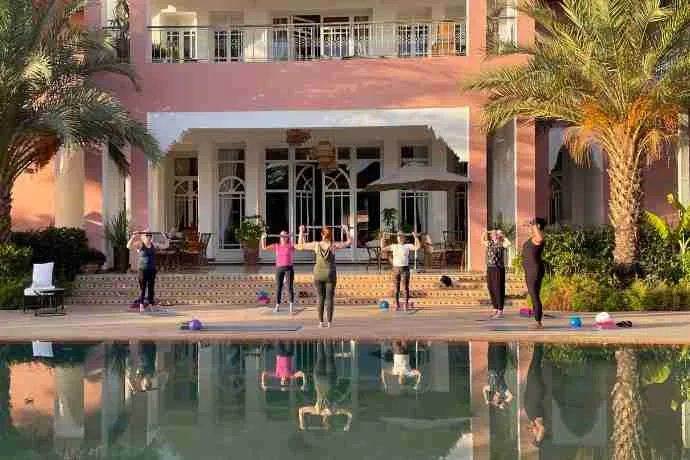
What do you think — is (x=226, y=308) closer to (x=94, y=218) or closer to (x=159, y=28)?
(x=94, y=218)

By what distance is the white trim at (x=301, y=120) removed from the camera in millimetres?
19250

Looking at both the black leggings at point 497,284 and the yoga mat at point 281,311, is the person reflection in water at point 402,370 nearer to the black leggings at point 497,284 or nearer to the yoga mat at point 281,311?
the black leggings at point 497,284

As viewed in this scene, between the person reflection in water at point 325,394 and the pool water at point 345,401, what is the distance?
0.08 ft

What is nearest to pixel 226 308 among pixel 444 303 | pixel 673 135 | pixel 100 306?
pixel 100 306

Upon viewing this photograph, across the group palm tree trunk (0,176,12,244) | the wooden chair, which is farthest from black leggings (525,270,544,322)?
palm tree trunk (0,176,12,244)

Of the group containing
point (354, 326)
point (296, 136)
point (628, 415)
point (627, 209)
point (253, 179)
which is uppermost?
point (296, 136)

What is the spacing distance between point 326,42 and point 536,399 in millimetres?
14064

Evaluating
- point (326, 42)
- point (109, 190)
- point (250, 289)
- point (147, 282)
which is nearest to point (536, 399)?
point (147, 282)

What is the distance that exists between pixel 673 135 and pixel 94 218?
42.7ft

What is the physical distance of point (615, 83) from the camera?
16.1 meters

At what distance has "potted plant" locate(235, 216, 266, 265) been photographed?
868 inches

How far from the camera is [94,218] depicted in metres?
19.9

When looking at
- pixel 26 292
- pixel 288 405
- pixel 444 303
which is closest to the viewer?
pixel 288 405

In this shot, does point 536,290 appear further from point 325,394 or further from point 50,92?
point 50,92
